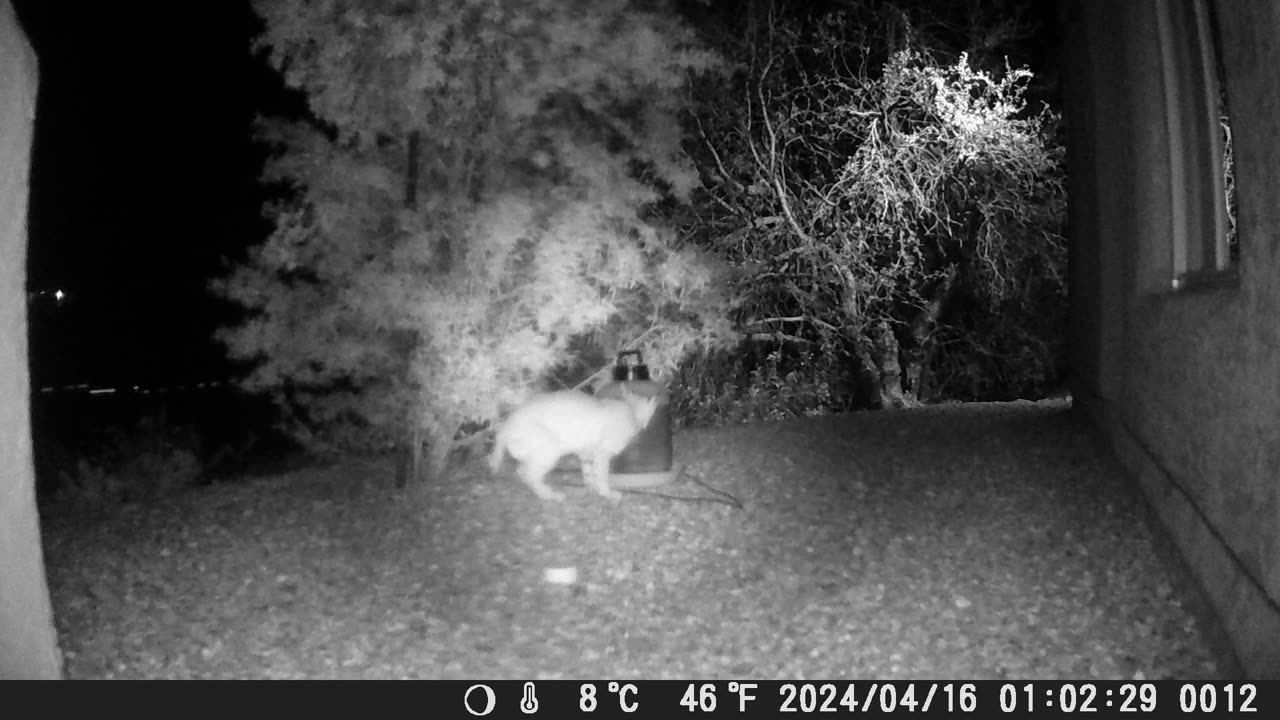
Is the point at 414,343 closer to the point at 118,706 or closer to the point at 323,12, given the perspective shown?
the point at 323,12

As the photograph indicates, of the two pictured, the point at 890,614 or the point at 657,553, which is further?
the point at 657,553

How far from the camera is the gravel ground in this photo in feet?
15.1

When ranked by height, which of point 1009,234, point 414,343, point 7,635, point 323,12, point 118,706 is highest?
point 323,12

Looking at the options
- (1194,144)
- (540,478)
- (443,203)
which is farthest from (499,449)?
(1194,144)

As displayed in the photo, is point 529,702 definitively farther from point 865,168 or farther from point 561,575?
point 865,168

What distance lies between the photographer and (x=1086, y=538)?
6.18 meters

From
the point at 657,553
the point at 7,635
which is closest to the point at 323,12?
the point at 657,553

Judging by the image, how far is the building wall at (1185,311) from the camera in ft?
13.2

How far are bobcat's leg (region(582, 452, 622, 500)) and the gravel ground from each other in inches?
4.2

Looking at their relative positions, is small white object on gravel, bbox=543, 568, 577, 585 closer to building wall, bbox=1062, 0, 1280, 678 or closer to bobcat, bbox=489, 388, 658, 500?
bobcat, bbox=489, 388, 658, 500

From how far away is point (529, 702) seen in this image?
4.15 meters

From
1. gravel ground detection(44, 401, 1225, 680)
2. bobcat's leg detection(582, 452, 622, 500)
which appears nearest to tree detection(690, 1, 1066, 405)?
gravel ground detection(44, 401, 1225, 680)

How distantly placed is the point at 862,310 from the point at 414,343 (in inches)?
305
